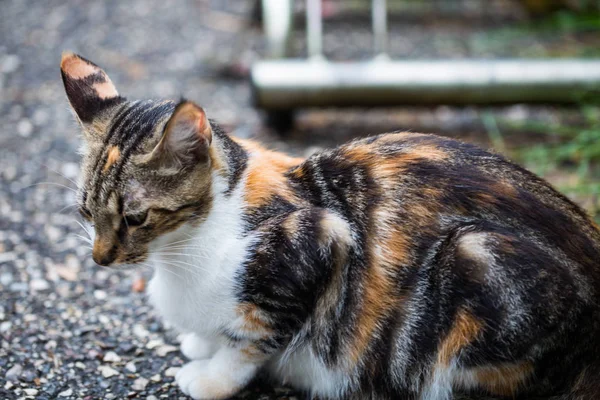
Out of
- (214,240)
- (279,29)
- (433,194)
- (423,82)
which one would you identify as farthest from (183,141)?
(279,29)

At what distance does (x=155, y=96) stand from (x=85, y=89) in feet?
6.99

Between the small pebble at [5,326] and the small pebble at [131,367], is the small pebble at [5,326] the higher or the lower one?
the higher one

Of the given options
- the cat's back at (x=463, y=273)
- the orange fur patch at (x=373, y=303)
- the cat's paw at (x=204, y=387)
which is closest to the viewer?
the cat's back at (x=463, y=273)

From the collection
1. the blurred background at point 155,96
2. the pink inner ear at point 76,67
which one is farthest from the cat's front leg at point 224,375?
the pink inner ear at point 76,67

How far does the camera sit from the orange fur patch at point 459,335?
1999 mm

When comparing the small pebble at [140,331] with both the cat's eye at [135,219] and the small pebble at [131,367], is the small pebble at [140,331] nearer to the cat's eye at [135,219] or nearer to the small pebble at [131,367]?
the small pebble at [131,367]

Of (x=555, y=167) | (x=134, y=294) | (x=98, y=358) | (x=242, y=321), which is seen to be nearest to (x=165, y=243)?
(x=242, y=321)

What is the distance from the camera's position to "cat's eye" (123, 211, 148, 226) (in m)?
2.04

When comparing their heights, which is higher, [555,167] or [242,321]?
[242,321]

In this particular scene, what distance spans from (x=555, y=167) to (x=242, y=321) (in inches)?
94.9

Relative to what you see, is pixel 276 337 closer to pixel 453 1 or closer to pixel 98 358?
pixel 98 358

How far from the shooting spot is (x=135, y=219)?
6.72 ft

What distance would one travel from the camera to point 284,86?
4.01 m

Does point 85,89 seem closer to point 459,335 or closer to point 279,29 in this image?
→ point 459,335
